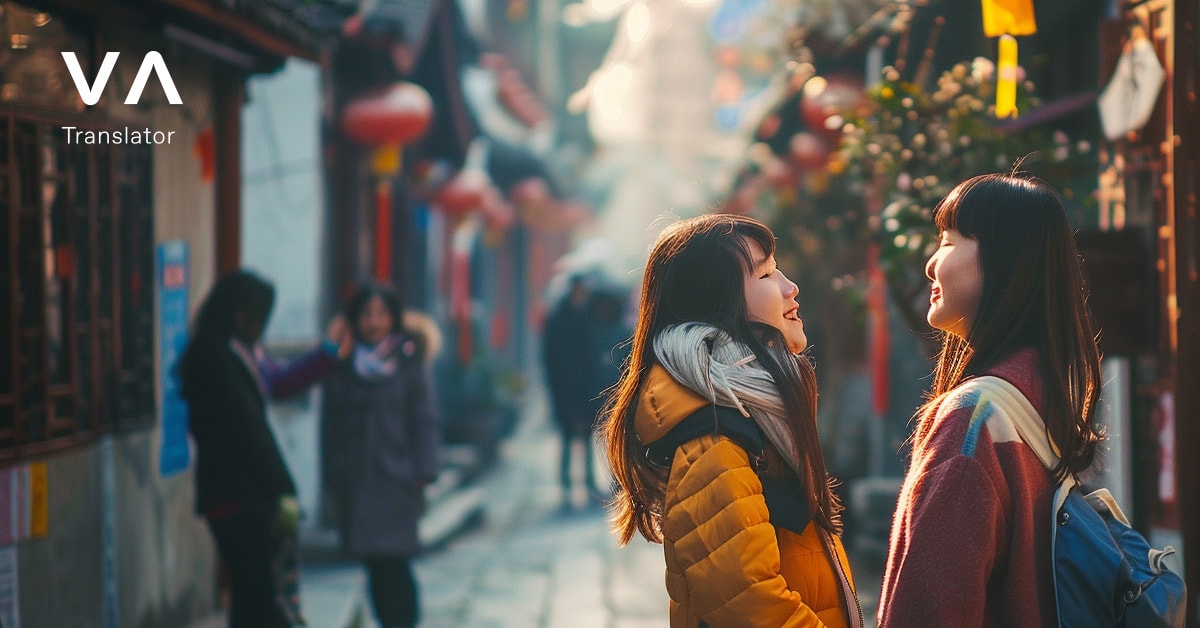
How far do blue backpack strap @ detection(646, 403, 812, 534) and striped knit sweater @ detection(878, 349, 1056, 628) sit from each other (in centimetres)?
28

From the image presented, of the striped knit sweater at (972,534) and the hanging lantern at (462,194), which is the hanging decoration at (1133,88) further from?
the hanging lantern at (462,194)

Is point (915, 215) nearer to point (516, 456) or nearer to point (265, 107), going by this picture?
point (265, 107)

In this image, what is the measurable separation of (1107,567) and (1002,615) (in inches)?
8.6

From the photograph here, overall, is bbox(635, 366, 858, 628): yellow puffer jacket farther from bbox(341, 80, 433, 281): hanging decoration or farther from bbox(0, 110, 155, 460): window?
bbox(341, 80, 433, 281): hanging decoration

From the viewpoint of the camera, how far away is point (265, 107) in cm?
964

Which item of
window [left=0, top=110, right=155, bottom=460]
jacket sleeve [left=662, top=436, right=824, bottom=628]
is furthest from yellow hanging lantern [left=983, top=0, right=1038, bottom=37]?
window [left=0, top=110, right=155, bottom=460]

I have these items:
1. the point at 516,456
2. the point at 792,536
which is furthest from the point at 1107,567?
the point at 516,456

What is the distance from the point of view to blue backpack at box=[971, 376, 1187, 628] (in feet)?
8.13

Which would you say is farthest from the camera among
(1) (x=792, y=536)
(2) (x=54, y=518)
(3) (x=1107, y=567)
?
(2) (x=54, y=518)

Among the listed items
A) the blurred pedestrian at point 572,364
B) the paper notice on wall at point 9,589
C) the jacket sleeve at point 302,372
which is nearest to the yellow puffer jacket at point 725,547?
the paper notice on wall at point 9,589

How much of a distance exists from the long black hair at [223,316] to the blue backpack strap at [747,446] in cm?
342

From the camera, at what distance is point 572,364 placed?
13.5m

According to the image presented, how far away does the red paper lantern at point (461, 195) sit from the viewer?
15.5 m

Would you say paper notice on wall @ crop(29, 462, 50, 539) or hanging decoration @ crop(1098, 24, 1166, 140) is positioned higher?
hanging decoration @ crop(1098, 24, 1166, 140)
